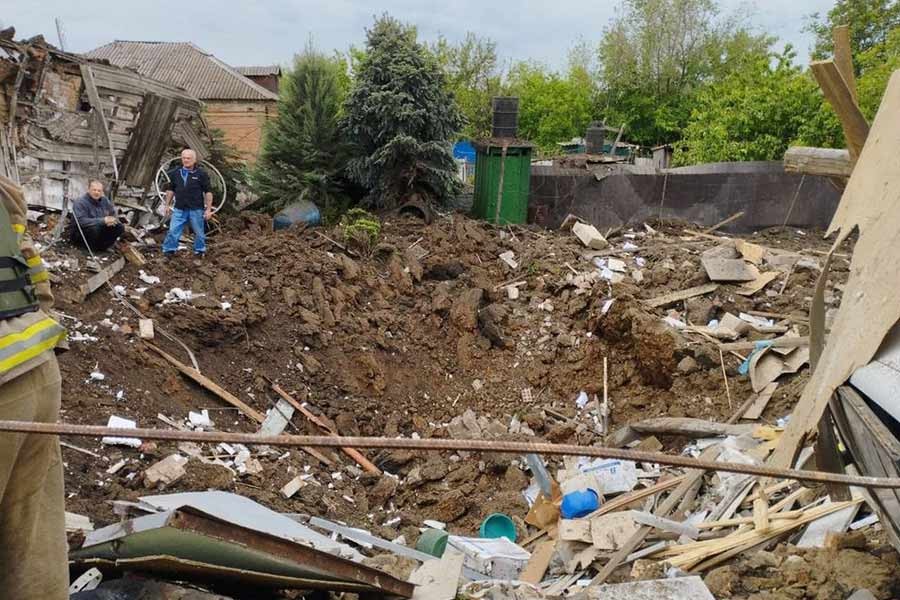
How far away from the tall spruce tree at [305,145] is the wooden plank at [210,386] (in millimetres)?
6238

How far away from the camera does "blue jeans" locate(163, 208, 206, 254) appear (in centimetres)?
1000

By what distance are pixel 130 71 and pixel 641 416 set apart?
32.1 ft

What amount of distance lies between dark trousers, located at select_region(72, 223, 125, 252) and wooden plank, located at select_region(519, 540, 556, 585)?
6.69m

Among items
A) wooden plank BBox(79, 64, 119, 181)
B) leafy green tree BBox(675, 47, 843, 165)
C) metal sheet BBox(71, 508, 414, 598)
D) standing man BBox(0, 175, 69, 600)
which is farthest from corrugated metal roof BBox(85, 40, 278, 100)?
standing man BBox(0, 175, 69, 600)

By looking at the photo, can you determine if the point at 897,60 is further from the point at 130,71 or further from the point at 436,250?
the point at 130,71

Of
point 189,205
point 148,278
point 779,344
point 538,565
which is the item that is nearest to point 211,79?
point 189,205

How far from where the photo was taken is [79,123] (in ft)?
37.9

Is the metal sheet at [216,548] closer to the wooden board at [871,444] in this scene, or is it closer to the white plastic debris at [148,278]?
the wooden board at [871,444]

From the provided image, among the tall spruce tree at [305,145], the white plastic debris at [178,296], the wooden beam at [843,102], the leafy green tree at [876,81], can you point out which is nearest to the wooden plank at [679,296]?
the white plastic debris at [178,296]

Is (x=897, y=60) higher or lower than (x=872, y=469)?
higher

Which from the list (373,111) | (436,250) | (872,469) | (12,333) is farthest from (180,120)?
(872,469)

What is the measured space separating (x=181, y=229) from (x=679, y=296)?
6663 mm

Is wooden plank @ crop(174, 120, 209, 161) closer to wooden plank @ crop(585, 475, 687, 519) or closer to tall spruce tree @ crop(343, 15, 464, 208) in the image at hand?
tall spruce tree @ crop(343, 15, 464, 208)

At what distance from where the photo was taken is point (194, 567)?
10.5 feet
